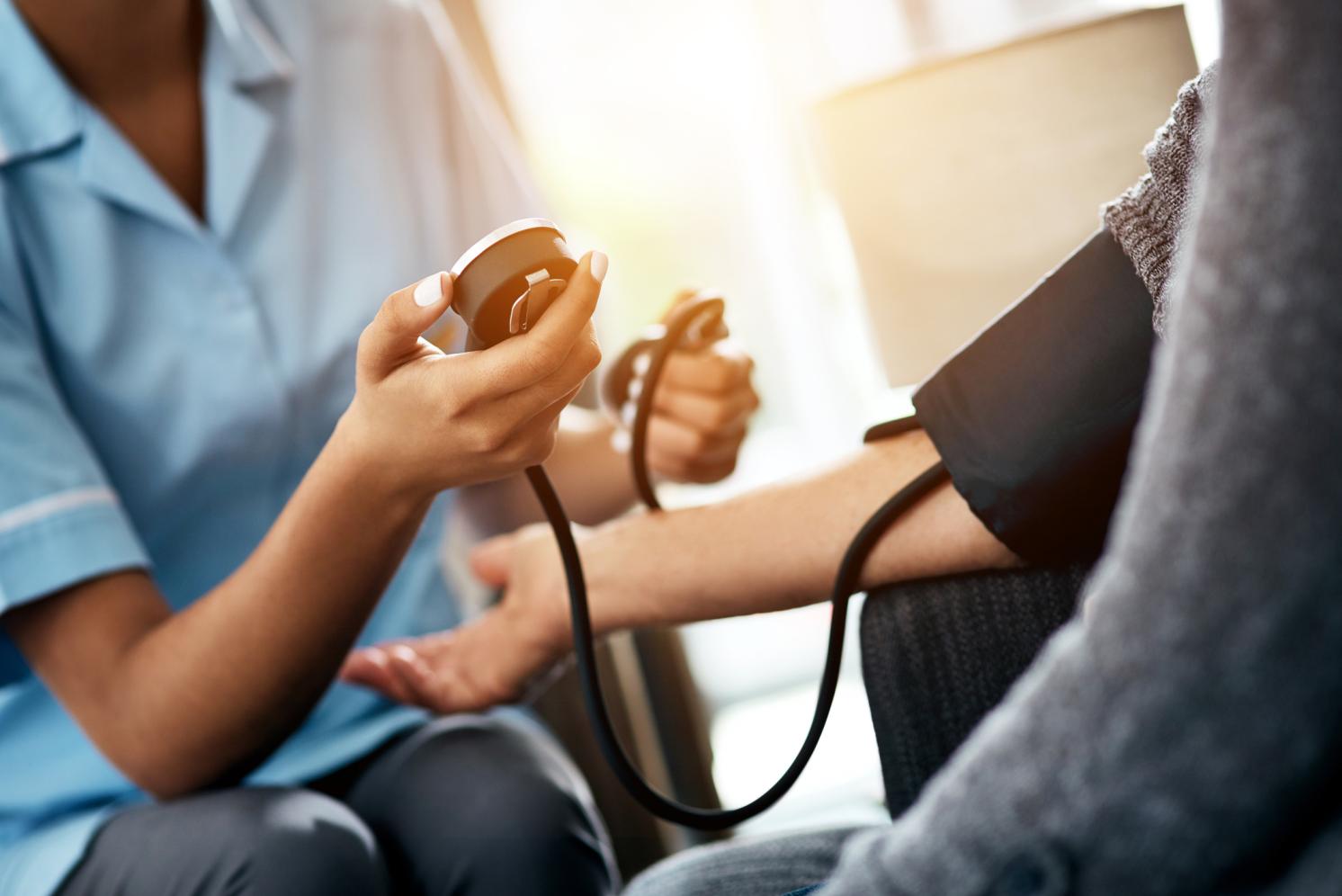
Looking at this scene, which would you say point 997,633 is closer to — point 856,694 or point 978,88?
point 856,694

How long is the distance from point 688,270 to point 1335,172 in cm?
186

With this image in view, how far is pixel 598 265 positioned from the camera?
465 mm

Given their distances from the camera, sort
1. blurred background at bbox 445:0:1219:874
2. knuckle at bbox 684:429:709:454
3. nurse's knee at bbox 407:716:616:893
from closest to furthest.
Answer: nurse's knee at bbox 407:716:616:893
knuckle at bbox 684:429:709:454
blurred background at bbox 445:0:1219:874

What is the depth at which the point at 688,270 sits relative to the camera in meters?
2.06

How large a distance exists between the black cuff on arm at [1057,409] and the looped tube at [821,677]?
5 cm

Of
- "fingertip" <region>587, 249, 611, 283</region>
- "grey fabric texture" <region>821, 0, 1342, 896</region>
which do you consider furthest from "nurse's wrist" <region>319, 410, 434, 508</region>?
"grey fabric texture" <region>821, 0, 1342, 896</region>

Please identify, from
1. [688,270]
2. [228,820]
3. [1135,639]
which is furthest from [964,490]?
[688,270]

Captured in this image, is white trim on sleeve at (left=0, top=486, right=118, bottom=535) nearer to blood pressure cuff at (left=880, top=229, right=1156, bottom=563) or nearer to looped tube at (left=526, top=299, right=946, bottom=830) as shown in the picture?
looped tube at (left=526, top=299, right=946, bottom=830)

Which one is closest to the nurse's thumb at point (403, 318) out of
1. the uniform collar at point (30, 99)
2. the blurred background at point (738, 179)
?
the uniform collar at point (30, 99)

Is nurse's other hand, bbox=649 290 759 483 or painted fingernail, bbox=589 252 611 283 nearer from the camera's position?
painted fingernail, bbox=589 252 611 283

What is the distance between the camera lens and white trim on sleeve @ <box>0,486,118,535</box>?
0.61 meters

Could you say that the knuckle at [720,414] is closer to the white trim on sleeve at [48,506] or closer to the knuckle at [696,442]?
the knuckle at [696,442]

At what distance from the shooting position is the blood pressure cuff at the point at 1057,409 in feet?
1.65

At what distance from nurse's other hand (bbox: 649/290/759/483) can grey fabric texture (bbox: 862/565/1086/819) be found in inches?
9.7
